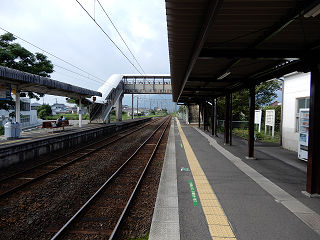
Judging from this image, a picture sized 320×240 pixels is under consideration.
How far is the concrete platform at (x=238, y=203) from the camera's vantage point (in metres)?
3.46

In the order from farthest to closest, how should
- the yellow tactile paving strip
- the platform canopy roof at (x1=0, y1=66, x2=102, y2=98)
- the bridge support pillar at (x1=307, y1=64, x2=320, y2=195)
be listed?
1. the platform canopy roof at (x1=0, y1=66, x2=102, y2=98)
2. the bridge support pillar at (x1=307, y1=64, x2=320, y2=195)
3. the yellow tactile paving strip

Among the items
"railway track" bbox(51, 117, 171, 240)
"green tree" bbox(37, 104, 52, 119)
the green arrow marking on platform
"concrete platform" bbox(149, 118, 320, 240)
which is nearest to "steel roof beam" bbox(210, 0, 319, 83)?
"concrete platform" bbox(149, 118, 320, 240)

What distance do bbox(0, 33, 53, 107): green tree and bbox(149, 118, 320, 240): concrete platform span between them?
736 inches

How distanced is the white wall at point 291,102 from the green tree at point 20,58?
21.4m

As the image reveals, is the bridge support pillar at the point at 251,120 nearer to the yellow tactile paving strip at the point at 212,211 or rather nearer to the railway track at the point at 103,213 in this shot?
the yellow tactile paving strip at the point at 212,211

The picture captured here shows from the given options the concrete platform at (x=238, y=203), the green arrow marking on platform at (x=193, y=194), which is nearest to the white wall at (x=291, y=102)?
the concrete platform at (x=238, y=203)

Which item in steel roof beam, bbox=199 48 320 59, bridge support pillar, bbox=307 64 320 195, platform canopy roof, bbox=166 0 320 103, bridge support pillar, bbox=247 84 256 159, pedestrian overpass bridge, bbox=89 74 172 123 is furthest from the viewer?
pedestrian overpass bridge, bbox=89 74 172 123

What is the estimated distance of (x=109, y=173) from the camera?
7.29m

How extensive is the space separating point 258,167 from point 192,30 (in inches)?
220

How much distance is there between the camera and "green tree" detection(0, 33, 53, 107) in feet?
60.2

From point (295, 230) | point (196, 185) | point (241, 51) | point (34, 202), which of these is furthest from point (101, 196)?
point (241, 51)

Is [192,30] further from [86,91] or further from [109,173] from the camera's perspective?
[86,91]

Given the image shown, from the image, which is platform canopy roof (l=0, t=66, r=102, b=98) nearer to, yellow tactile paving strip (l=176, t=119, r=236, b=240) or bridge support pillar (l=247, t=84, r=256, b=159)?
yellow tactile paving strip (l=176, t=119, r=236, b=240)

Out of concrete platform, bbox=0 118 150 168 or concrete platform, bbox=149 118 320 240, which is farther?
concrete platform, bbox=0 118 150 168
